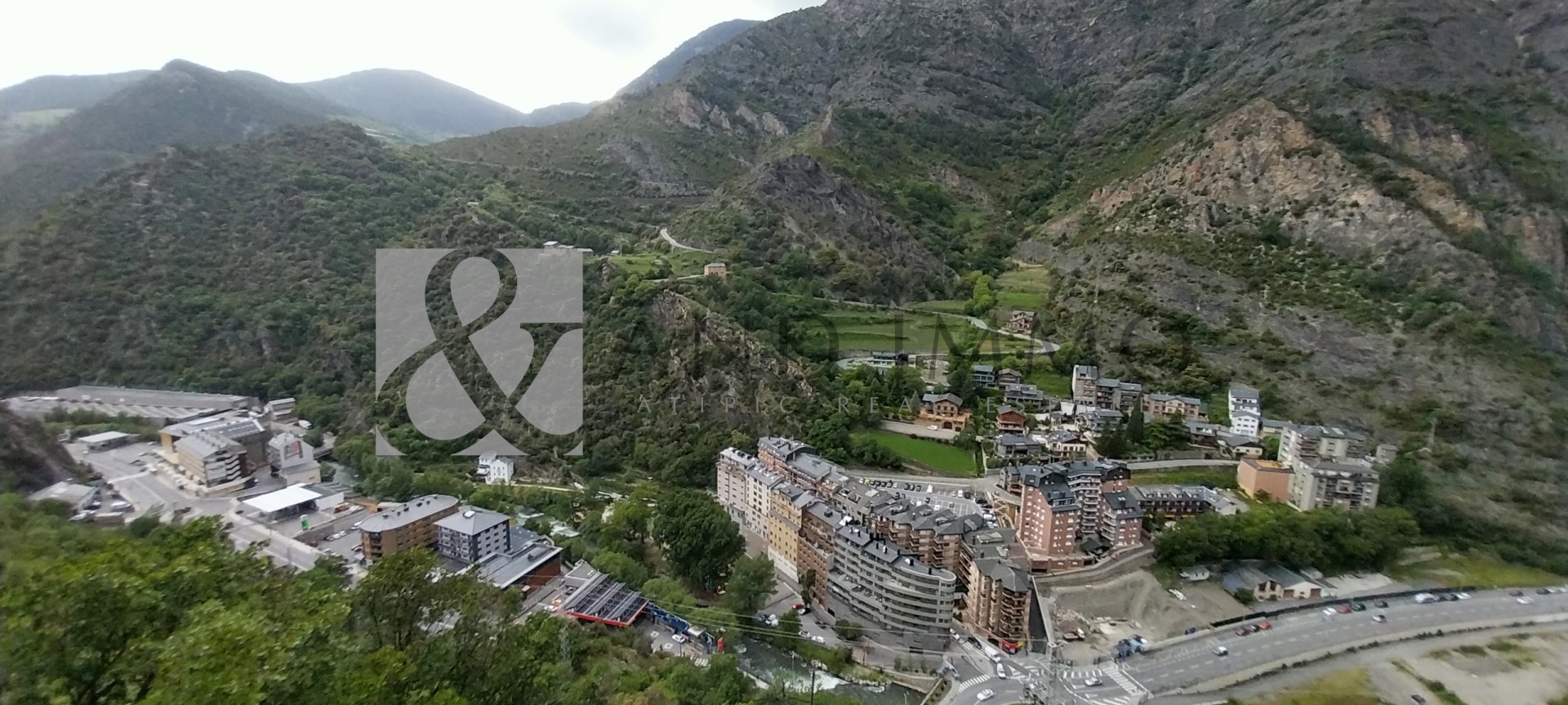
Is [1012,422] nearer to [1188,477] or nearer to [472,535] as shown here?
[1188,477]

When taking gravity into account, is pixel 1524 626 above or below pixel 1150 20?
below

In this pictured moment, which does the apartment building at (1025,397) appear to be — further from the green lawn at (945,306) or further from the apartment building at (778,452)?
the green lawn at (945,306)

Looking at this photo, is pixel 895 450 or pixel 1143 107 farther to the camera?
pixel 1143 107

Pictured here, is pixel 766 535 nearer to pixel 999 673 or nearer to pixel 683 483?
pixel 683 483

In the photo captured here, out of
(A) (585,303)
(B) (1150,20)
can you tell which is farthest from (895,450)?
(B) (1150,20)

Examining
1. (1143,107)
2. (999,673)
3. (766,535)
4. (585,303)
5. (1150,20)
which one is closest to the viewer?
(999,673)

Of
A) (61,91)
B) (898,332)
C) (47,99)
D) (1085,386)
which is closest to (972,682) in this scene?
(1085,386)

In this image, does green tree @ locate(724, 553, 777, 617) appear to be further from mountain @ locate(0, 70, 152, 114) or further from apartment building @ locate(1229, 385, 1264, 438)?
mountain @ locate(0, 70, 152, 114)
